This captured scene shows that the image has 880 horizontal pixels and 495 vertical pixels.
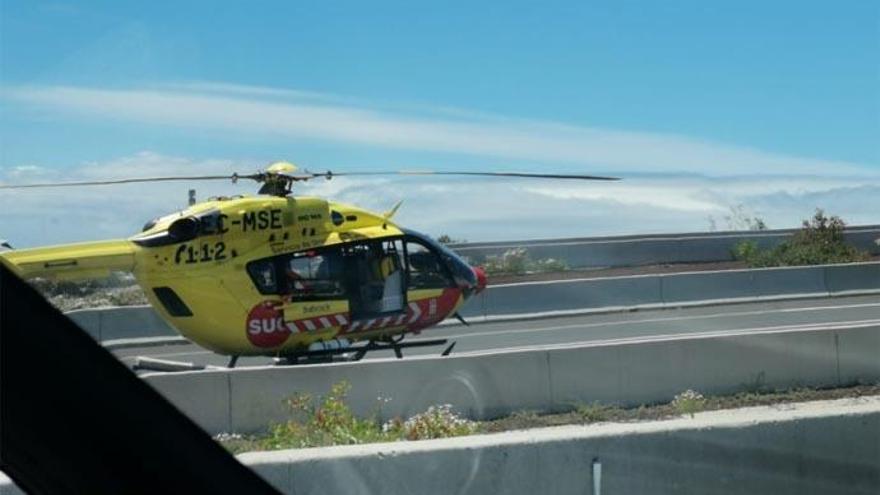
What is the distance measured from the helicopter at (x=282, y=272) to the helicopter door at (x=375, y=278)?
0.5 inches

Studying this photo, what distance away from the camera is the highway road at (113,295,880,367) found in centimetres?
2158

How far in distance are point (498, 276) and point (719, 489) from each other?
24.6 m

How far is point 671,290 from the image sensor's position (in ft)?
90.8

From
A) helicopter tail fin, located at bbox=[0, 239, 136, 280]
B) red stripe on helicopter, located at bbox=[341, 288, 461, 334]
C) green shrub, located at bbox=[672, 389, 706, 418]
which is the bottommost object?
green shrub, located at bbox=[672, 389, 706, 418]

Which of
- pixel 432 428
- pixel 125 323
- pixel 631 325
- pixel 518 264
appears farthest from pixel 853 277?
Answer: pixel 432 428

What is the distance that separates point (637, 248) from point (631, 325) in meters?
9.90

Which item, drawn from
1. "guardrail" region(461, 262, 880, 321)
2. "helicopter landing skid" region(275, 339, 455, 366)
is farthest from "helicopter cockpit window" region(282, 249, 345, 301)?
"guardrail" region(461, 262, 880, 321)

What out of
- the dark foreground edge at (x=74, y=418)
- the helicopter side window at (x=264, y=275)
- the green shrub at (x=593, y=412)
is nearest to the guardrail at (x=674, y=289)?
the helicopter side window at (x=264, y=275)

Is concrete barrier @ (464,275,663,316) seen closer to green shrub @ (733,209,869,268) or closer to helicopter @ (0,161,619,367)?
green shrub @ (733,209,869,268)

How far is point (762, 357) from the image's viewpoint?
467 inches

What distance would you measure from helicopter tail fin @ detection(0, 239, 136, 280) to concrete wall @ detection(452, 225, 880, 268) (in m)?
18.3

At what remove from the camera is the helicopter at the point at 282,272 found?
15.2 meters

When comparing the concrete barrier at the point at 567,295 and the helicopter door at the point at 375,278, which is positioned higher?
the helicopter door at the point at 375,278

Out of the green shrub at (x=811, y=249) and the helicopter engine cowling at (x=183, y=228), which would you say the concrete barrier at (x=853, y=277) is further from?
the helicopter engine cowling at (x=183, y=228)
